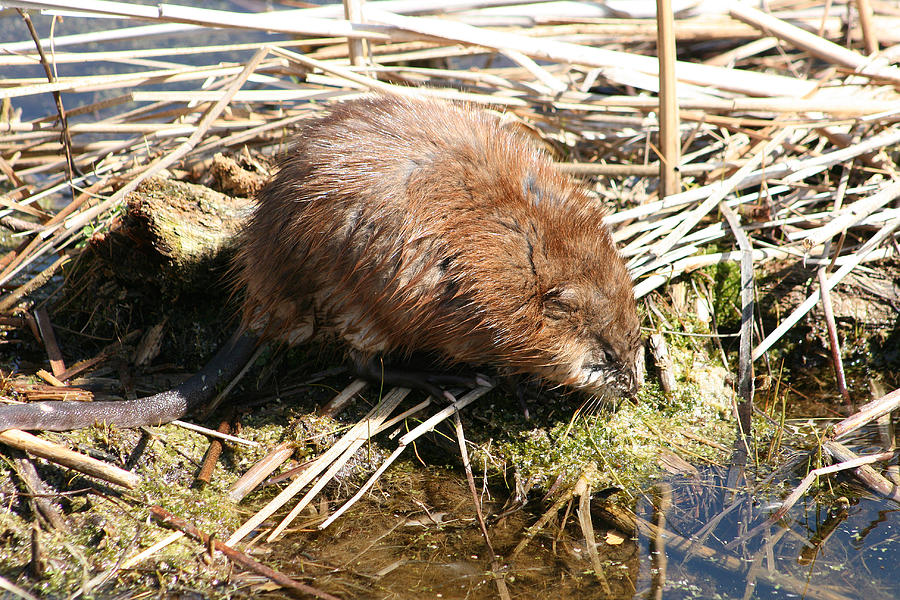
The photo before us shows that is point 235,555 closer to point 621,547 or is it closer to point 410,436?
point 410,436

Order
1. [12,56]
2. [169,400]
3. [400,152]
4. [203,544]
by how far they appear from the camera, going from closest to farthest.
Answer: [203,544], [400,152], [169,400], [12,56]

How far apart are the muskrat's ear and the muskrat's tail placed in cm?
115

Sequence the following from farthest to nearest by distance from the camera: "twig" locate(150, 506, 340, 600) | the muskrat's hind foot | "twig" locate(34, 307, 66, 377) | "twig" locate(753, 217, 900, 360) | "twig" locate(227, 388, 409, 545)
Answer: "twig" locate(34, 307, 66, 377), "twig" locate(753, 217, 900, 360), the muskrat's hind foot, "twig" locate(227, 388, 409, 545), "twig" locate(150, 506, 340, 600)

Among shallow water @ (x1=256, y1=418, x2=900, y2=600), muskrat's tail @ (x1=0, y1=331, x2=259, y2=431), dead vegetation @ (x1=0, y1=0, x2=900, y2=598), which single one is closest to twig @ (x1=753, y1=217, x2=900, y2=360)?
dead vegetation @ (x1=0, y1=0, x2=900, y2=598)

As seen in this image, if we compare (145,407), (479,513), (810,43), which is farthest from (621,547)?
(810,43)

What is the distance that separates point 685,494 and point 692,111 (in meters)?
1.94

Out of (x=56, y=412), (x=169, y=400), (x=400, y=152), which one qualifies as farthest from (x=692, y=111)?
(x=56, y=412)

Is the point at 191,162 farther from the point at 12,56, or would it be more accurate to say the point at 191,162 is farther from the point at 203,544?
the point at 203,544

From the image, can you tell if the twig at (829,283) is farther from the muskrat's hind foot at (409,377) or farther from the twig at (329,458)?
the twig at (329,458)

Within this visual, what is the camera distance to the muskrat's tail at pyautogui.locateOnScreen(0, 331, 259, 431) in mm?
2479

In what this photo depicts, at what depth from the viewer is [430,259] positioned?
7.97 feet

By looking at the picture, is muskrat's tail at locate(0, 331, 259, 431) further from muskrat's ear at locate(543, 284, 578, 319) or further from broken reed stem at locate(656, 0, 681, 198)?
broken reed stem at locate(656, 0, 681, 198)

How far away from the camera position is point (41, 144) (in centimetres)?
375

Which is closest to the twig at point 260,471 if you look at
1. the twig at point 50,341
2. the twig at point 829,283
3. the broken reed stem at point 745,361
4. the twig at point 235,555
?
the twig at point 235,555
